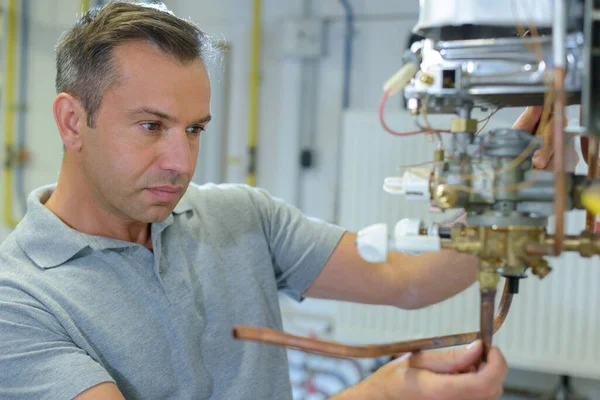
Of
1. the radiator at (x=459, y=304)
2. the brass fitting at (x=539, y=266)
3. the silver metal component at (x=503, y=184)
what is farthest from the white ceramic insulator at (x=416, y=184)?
the radiator at (x=459, y=304)

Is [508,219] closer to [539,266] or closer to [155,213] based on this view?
[539,266]

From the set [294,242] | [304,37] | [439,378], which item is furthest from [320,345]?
[304,37]

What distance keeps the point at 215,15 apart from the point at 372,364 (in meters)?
1.40

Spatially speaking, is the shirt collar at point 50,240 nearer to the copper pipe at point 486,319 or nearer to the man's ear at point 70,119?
the man's ear at point 70,119

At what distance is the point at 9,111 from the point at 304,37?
4.05 feet

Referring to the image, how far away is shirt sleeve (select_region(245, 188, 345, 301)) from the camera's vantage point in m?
1.19

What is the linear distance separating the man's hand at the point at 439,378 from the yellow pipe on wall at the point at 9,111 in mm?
2251

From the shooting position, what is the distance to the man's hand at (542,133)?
0.73 m

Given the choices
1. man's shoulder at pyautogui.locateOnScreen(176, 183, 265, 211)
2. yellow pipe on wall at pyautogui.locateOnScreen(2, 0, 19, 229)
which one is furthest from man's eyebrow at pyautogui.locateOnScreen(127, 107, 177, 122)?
yellow pipe on wall at pyautogui.locateOnScreen(2, 0, 19, 229)

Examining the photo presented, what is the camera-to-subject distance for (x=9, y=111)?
8.52ft

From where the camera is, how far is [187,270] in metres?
1.08

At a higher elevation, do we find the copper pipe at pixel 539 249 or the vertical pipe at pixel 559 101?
the vertical pipe at pixel 559 101

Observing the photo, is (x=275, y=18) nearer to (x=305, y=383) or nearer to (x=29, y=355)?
(x=305, y=383)

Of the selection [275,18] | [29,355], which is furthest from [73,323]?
[275,18]
